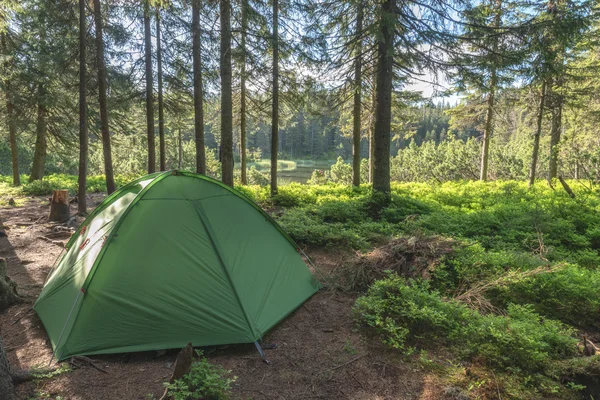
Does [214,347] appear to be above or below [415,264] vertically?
below

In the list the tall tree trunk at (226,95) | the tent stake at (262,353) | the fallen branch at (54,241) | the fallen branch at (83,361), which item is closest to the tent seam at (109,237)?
the fallen branch at (83,361)

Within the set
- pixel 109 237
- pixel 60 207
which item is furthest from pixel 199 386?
pixel 60 207

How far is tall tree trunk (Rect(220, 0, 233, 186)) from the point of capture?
848 cm

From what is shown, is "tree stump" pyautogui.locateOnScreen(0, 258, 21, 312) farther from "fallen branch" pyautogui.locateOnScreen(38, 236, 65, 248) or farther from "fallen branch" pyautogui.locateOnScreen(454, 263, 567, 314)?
"fallen branch" pyautogui.locateOnScreen(454, 263, 567, 314)

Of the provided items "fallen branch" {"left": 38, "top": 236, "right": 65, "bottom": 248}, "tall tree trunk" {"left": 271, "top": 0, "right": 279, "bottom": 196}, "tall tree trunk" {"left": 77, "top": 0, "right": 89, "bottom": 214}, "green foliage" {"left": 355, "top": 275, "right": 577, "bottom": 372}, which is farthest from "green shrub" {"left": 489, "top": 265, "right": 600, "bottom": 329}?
"tall tree trunk" {"left": 77, "top": 0, "right": 89, "bottom": 214}

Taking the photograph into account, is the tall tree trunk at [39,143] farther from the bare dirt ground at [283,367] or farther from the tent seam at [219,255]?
the tent seam at [219,255]

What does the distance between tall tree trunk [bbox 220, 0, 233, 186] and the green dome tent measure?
197 inches

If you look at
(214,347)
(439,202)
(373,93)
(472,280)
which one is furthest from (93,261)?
(373,93)

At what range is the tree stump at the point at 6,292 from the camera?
159 inches

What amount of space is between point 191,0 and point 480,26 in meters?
7.58

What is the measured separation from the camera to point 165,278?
3465mm

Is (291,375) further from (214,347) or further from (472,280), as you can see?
(472,280)

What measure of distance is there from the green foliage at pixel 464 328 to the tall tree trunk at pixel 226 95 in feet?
21.2

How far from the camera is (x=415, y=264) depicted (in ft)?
15.7
